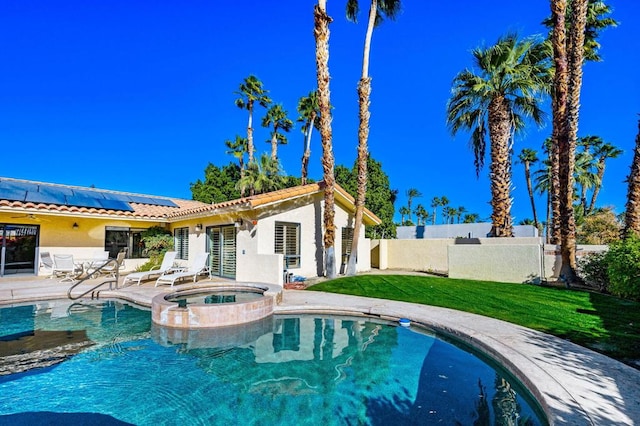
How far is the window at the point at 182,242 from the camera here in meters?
17.4

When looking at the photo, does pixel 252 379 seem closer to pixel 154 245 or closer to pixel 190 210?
pixel 190 210

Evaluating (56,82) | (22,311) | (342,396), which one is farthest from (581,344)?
(56,82)

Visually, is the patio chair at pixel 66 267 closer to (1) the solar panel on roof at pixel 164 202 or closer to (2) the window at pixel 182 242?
(2) the window at pixel 182 242

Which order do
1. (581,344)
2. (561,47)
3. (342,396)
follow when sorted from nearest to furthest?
(342,396)
(581,344)
(561,47)

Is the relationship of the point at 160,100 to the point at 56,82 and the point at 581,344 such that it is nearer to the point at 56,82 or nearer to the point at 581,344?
the point at 56,82

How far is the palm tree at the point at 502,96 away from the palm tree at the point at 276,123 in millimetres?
19733

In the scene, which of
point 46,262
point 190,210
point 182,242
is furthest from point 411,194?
point 46,262

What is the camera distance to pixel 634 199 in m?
11.4

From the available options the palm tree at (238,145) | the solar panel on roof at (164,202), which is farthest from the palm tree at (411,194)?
the solar panel on roof at (164,202)

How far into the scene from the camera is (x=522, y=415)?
394 cm

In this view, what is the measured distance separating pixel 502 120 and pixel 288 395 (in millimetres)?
14997

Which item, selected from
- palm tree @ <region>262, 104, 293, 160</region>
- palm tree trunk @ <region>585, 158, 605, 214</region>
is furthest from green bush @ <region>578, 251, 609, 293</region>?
palm tree @ <region>262, 104, 293, 160</region>

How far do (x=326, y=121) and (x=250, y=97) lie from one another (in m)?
19.6

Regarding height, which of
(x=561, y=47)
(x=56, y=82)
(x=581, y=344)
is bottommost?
(x=581, y=344)
